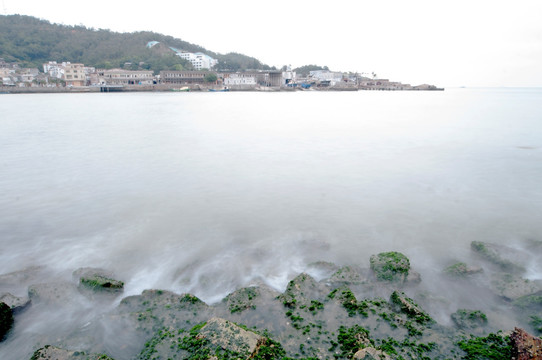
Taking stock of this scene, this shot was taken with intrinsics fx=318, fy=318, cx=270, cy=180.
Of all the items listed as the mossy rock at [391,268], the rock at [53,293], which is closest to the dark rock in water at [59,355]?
the rock at [53,293]

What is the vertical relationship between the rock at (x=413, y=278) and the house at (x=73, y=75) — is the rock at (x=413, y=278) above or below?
below

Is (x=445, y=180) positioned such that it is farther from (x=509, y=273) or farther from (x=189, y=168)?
(x=189, y=168)

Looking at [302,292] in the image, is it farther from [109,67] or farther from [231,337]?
[109,67]

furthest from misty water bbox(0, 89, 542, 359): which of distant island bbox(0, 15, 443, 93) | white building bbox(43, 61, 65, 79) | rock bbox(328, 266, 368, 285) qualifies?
white building bbox(43, 61, 65, 79)

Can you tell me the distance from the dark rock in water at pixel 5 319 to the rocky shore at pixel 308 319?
1 centimetres

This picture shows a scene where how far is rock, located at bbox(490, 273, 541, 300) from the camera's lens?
15.5 ft

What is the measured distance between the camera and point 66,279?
5379 mm

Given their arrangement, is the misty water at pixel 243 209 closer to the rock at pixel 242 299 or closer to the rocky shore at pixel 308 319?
the rocky shore at pixel 308 319

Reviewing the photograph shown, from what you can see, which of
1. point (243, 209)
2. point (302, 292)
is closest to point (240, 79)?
point (243, 209)

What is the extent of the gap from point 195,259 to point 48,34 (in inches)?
5273

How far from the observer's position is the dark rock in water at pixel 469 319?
4.09 metres

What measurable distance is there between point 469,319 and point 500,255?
8.00 feet

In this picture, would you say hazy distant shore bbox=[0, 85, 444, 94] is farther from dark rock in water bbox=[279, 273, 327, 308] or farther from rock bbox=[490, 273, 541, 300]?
rock bbox=[490, 273, 541, 300]

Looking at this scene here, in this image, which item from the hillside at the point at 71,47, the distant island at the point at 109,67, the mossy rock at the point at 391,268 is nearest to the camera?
the mossy rock at the point at 391,268
